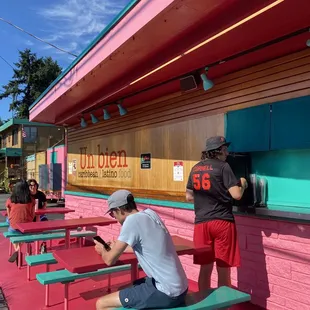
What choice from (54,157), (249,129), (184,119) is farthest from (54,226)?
(54,157)

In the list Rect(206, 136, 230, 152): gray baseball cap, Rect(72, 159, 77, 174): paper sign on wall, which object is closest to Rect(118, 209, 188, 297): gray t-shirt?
Rect(206, 136, 230, 152): gray baseball cap

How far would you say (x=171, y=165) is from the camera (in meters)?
5.79

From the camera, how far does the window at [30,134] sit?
87.1 ft

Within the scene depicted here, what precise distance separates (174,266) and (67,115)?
6.61 metres

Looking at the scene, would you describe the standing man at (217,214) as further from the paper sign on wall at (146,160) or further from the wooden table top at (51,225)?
the paper sign on wall at (146,160)

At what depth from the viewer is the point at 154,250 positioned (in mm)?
2635

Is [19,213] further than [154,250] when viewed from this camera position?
Yes

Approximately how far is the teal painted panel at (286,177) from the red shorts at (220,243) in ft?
2.19

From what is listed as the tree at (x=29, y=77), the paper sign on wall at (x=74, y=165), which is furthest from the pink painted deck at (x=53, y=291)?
the tree at (x=29, y=77)

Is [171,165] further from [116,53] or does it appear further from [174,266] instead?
[174,266]

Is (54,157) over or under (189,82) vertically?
under

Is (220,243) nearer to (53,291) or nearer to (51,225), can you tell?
(53,291)

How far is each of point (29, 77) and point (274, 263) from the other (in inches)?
1783

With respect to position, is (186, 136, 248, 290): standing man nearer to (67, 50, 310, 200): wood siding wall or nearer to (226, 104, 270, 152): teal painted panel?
(226, 104, 270, 152): teal painted panel
